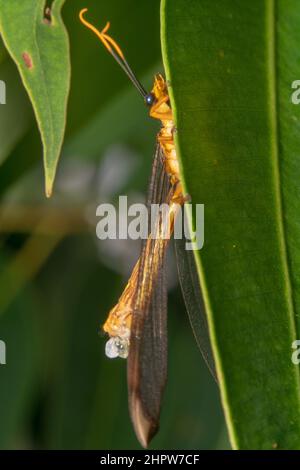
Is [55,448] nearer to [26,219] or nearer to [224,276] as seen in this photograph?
[26,219]

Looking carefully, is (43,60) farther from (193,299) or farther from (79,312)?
(79,312)

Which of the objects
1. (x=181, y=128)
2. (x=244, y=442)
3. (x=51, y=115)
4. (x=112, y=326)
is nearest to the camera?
(x=244, y=442)

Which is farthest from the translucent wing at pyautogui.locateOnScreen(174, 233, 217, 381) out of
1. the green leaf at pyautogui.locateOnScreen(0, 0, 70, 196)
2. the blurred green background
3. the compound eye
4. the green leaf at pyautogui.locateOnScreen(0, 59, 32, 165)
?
the blurred green background

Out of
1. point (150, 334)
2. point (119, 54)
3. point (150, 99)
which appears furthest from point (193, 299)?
point (119, 54)

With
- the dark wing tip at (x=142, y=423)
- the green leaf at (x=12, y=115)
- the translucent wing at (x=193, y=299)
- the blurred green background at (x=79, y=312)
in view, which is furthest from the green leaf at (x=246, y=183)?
the blurred green background at (x=79, y=312)

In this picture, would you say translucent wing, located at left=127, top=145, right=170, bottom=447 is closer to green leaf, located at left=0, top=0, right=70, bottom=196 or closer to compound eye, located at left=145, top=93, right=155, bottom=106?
compound eye, located at left=145, top=93, right=155, bottom=106

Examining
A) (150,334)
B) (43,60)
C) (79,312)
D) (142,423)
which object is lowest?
(142,423)

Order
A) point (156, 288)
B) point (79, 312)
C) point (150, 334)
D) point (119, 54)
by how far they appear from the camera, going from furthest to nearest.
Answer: point (79, 312) → point (119, 54) → point (156, 288) → point (150, 334)

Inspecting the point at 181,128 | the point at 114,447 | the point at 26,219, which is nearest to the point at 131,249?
the point at 26,219

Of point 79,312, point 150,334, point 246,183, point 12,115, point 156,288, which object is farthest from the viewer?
point 79,312
